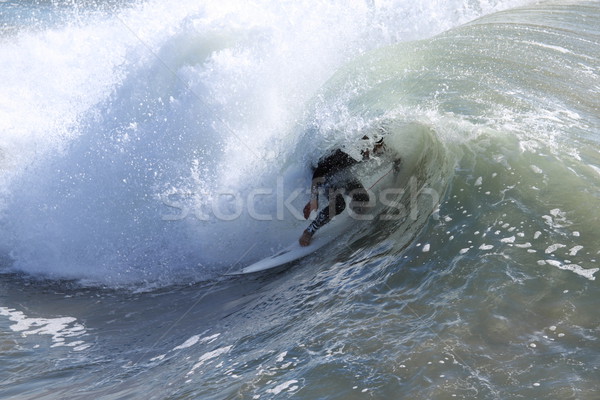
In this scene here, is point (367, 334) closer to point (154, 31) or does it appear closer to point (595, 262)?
point (595, 262)

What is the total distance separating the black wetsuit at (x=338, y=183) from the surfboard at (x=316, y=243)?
0.36 feet

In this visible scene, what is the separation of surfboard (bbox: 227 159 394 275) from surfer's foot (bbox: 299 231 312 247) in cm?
4

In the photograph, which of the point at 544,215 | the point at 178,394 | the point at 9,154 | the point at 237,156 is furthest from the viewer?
the point at 9,154

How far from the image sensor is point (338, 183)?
21.7 ft

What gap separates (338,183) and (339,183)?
2 cm

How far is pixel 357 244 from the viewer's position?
221 inches

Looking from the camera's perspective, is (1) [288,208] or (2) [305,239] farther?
(1) [288,208]

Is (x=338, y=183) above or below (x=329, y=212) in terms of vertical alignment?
above

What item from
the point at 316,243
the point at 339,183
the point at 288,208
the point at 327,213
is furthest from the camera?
the point at 288,208

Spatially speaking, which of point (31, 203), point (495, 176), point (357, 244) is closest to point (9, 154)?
point (31, 203)

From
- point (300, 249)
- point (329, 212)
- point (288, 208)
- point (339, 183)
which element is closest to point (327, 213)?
point (329, 212)

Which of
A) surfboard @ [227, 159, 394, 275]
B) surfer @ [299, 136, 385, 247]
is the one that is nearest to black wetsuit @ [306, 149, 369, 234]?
surfer @ [299, 136, 385, 247]

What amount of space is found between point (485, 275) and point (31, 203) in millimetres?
5572

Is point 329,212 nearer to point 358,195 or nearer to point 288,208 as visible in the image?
point 358,195
